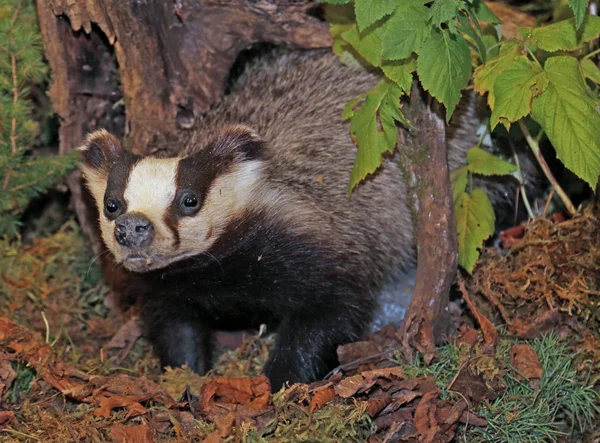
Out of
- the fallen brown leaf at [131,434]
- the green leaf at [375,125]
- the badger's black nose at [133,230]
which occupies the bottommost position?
the fallen brown leaf at [131,434]

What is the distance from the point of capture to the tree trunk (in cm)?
383

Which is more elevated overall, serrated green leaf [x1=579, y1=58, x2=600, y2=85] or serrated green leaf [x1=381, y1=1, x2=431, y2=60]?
serrated green leaf [x1=381, y1=1, x2=431, y2=60]

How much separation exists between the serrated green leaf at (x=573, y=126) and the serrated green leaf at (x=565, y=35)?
18 centimetres

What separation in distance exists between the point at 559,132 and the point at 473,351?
942 mm

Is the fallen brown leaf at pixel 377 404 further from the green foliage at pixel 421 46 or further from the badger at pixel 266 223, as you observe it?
the green foliage at pixel 421 46

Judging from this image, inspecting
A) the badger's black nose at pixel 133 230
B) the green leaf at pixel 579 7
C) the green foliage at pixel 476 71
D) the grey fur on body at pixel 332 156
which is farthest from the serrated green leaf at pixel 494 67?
the badger's black nose at pixel 133 230

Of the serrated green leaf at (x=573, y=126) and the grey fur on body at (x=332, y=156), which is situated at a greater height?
the serrated green leaf at (x=573, y=126)

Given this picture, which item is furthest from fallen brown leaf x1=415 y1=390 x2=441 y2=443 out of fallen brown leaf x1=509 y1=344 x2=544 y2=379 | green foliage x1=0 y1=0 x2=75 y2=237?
green foliage x1=0 y1=0 x2=75 y2=237

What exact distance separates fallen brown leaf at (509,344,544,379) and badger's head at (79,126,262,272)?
48.3 inches

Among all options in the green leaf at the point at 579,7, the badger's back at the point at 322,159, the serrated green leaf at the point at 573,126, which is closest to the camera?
the green leaf at the point at 579,7

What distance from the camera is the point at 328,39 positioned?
12.9ft

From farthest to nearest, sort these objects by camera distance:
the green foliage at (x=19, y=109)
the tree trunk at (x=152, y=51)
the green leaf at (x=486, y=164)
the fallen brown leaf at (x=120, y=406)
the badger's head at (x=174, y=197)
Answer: the green foliage at (x=19, y=109)
the tree trunk at (x=152, y=51)
the green leaf at (x=486, y=164)
the badger's head at (x=174, y=197)
the fallen brown leaf at (x=120, y=406)

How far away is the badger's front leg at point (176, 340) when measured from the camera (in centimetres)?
389

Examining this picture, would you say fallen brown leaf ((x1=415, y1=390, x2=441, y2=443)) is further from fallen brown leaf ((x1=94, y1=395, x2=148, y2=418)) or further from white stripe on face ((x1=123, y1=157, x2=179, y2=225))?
white stripe on face ((x1=123, y1=157, x2=179, y2=225))
